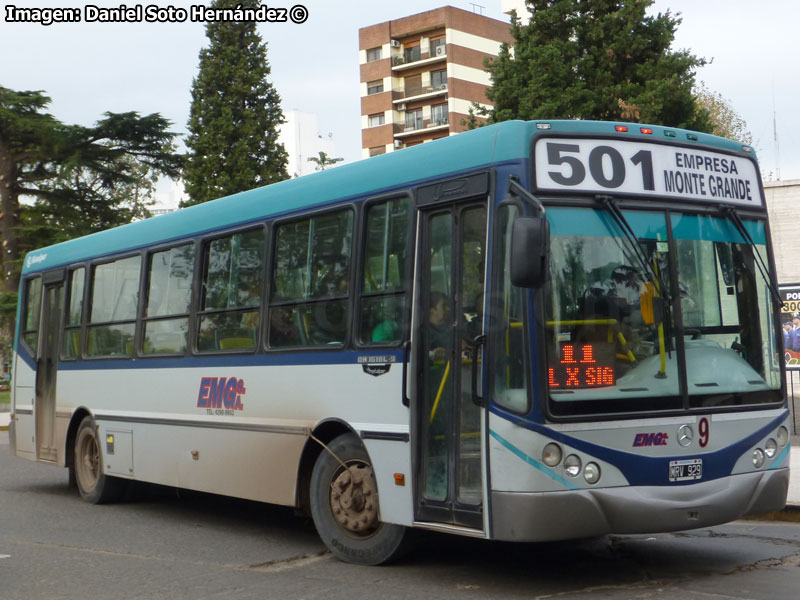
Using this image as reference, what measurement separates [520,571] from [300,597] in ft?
5.27

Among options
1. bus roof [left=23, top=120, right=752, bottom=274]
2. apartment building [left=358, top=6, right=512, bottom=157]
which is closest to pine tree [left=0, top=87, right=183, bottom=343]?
bus roof [left=23, top=120, right=752, bottom=274]

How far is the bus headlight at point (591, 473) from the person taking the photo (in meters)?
6.56

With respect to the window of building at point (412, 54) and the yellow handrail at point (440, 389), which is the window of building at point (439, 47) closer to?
the window of building at point (412, 54)

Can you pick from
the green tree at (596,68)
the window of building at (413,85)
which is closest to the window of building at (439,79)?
the window of building at (413,85)

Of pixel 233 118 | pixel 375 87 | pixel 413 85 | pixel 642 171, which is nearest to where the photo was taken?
pixel 642 171

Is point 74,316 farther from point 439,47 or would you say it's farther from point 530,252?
point 439,47

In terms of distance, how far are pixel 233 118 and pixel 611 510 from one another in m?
42.7

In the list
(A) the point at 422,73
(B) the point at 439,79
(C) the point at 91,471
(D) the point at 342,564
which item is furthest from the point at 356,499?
(A) the point at 422,73

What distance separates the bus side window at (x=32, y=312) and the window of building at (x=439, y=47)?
68.2 metres

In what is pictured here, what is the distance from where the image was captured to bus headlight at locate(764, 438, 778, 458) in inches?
286

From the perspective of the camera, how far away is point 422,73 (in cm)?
8206

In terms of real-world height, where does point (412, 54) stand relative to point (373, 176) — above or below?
above

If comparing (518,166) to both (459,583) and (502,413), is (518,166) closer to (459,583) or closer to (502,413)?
(502,413)

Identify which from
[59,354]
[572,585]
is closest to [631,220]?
[572,585]
